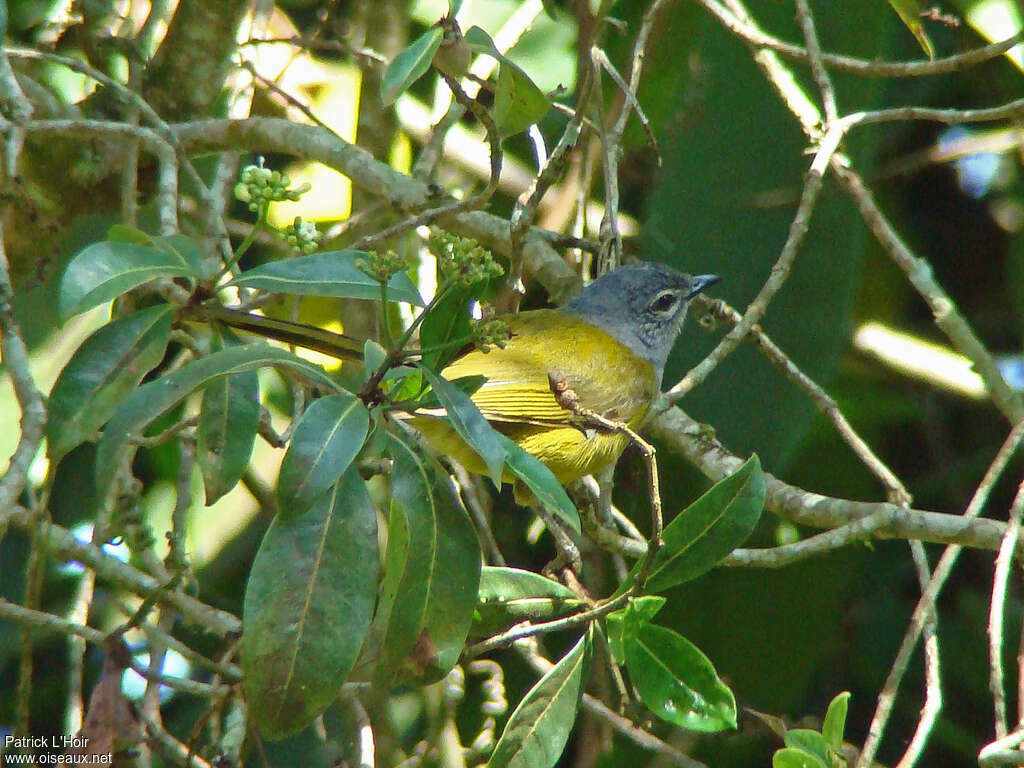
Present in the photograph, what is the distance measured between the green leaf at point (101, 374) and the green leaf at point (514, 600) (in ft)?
2.69

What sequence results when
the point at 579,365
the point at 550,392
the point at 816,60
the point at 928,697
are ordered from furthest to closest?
the point at 579,365 → the point at 550,392 → the point at 816,60 → the point at 928,697

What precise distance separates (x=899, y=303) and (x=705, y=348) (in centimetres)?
152

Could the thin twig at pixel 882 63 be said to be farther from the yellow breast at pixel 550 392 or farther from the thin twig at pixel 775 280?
the yellow breast at pixel 550 392

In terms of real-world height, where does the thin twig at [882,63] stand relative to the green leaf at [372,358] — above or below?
above

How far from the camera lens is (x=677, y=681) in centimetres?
Result: 218

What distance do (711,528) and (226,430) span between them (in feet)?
3.15

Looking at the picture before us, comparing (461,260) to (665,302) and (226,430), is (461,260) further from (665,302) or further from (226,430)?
(665,302)

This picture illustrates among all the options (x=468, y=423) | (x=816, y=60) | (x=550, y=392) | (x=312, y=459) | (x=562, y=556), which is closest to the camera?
(x=312, y=459)

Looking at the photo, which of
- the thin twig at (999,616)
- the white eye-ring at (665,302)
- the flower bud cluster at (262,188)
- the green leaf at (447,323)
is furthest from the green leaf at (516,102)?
the white eye-ring at (665,302)

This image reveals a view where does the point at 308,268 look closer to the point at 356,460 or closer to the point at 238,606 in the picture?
the point at 356,460

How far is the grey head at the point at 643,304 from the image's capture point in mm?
3883

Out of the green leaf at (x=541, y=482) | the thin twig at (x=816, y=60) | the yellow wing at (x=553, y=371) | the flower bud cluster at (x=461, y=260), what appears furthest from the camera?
the yellow wing at (x=553, y=371)

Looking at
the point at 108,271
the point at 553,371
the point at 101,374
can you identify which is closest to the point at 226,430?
the point at 101,374

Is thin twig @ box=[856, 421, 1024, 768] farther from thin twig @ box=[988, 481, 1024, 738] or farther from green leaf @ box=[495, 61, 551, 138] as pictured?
green leaf @ box=[495, 61, 551, 138]
